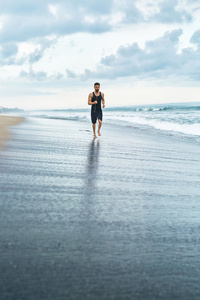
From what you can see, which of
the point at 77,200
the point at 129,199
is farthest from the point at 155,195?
the point at 77,200

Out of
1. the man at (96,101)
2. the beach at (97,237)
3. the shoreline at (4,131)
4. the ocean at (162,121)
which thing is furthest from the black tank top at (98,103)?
the beach at (97,237)

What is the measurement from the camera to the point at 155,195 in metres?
3.12

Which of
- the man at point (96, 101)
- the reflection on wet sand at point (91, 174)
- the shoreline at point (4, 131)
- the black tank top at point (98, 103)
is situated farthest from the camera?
the black tank top at point (98, 103)

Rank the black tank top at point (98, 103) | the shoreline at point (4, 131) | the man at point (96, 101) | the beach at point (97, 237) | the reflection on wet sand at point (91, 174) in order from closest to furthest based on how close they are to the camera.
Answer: the beach at point (97, 237) → the reflection on wet sand at point (91, 174) → the shoreline at point (4, 131) → the man at point (96, 101) → the black tank top at point (98, 103)

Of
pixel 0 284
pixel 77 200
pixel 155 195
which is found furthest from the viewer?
pixel 155 195

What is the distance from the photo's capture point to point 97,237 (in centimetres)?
196

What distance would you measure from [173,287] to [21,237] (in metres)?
0.94

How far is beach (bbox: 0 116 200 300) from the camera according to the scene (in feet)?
4.66

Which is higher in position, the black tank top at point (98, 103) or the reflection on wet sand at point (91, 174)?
the black tank top at point (98, 103)

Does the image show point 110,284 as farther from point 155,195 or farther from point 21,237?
point 155,195

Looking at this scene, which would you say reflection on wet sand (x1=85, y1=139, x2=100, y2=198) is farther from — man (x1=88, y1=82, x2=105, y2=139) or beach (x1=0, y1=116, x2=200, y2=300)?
man (x1=88, y1=82, x2=105, y2=139)

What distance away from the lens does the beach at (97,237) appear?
1.42 m

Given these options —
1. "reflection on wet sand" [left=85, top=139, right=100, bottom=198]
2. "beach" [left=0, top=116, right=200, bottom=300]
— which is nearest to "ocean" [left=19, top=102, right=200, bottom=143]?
"reflection on wet sand" [left=85, top=139, right=100, bottom=198]

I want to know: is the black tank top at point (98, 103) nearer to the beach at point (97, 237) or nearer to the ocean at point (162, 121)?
the ocean at point (162, 121)
